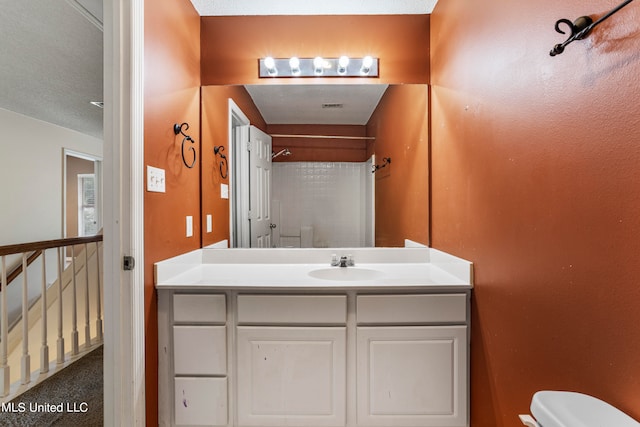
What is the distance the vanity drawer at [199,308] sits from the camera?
1389 mm

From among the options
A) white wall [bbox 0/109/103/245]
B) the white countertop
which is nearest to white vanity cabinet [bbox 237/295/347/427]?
the white countertop

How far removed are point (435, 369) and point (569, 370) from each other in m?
0.64

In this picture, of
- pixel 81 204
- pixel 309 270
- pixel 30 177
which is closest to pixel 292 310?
pixel 309 270

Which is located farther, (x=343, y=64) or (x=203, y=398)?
(x=343, y=64)

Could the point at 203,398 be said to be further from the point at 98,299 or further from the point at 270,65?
the point at 270,65

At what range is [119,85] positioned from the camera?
1.17 metres

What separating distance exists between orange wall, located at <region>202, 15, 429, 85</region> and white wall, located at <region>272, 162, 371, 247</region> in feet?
1.86

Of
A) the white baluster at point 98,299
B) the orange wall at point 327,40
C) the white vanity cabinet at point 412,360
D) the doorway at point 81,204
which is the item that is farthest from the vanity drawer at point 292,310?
the doorway at point 81,204

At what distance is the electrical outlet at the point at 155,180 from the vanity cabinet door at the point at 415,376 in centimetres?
117

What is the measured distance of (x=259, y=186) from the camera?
6.28 feet

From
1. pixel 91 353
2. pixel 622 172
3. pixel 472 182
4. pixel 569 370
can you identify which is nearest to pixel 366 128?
pixel 472 182

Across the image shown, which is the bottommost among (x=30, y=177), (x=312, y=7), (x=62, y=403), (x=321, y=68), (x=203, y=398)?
(x=62, y=403)

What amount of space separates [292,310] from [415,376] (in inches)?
26.2

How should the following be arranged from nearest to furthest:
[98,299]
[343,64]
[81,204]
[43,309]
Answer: [343,64]
[43,309]
[98,299]
[81,204]
